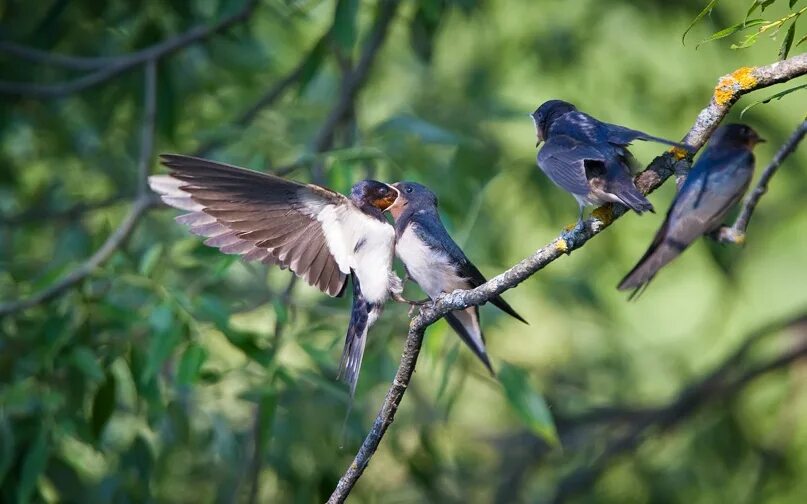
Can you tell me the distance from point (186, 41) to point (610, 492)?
3.16 meters

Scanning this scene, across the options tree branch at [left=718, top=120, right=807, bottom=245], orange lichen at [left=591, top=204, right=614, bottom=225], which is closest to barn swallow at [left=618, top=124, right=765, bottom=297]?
tree branch at [left=718, top=120, right=807, bottom=245]

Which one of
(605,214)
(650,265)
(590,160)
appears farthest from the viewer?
(650,265)

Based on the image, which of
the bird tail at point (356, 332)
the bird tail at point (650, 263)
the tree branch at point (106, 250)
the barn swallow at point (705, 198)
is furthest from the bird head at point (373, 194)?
the tree branch at point (106, 250)

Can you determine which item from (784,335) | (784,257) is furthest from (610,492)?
(784,257)

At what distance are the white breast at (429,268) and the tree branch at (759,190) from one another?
746mm

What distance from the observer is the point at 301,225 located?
2824 millimetres

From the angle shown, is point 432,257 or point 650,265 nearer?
point 432,257

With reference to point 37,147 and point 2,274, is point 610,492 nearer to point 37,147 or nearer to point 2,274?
point 2,274

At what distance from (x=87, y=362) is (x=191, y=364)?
0.48m

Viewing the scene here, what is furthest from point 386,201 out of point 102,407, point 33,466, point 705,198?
point 33,466

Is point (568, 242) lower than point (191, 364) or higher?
higher

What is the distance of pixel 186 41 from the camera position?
16.0 ft

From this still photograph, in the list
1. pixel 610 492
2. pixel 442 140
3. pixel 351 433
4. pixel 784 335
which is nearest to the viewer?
pixel 442 140

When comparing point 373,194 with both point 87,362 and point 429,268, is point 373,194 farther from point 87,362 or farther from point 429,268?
point 87,362
